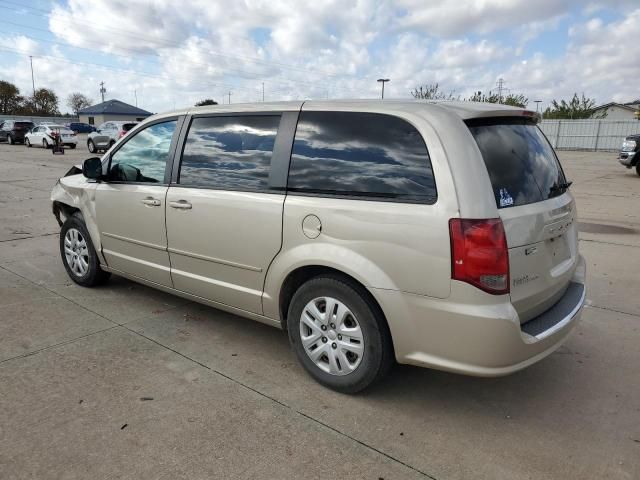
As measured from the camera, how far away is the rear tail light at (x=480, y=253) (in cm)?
252

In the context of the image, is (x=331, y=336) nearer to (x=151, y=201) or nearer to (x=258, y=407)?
(x=258, y=407)

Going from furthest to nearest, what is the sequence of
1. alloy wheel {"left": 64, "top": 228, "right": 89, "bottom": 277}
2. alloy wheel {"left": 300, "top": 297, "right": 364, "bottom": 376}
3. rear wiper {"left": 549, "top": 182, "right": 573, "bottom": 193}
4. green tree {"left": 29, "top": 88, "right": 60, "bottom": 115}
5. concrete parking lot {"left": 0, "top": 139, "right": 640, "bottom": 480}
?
green tree {"left": 29, "top": 88, "right": 60, "bottom": 115} → alloy wheel {"left": 64, "top": 228, "right": 89, "bottom": 277} → rear wiper {"left": 549, "top": 182, "right": 573, "bottom": 193} → alloy wheel {"left": 300, "top": 297, "right": 364, "bottom": 376} → concrete parking lot {"left": 0, "top": 139, "right": 640, "bottom": 480}

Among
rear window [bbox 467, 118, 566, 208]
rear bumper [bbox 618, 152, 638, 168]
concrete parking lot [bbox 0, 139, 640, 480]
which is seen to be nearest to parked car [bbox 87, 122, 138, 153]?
rear bumper [bbox 618, 152, 638, 168]

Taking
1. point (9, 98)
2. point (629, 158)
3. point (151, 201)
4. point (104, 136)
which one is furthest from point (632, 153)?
point (9, 98)

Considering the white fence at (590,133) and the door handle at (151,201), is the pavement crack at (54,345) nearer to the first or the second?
the door handle at (151,201)

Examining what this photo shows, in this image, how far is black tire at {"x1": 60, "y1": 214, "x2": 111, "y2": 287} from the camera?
15.8 ft

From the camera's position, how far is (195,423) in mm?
2816

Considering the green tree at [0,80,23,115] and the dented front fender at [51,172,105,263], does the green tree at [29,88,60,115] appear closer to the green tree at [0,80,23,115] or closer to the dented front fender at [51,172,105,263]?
the green tree at [0,80,23,115]

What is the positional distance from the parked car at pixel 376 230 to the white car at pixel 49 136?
26.5 meters

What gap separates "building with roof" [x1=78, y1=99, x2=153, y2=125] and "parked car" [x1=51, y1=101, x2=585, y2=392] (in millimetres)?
72729

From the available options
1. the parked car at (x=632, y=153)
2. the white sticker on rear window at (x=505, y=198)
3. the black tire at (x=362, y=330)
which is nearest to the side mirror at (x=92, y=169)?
the black tire at (x=362, y=330)

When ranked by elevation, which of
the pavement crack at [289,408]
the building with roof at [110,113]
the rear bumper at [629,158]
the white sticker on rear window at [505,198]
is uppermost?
the building with roof at [110,113]

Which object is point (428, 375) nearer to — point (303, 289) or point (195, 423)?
point (303, 289)

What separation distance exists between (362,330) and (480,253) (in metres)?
0.83
